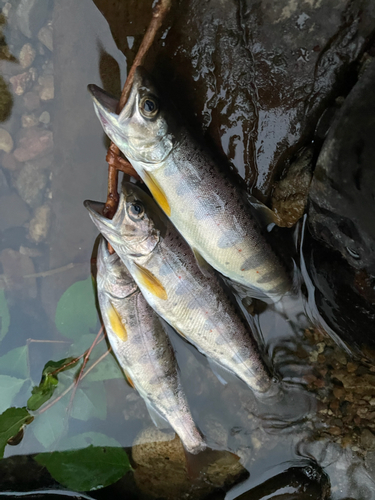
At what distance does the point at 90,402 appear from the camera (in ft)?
9.86

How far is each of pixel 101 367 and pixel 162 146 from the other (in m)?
2.07

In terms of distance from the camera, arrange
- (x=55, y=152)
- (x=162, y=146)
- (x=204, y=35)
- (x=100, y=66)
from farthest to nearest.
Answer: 1. (x=55, y=152)
2. (x=100, y=66)
3. (x=204, y=35)
4. (x=162, y=146)

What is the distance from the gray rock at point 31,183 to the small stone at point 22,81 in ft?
2.26

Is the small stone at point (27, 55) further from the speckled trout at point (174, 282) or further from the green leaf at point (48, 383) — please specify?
the green leaf at point (48, 383)

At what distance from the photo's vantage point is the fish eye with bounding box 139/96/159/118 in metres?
2.21

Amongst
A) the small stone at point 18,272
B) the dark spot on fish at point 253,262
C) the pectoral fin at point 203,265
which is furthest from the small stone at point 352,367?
the small stone at point 18,272

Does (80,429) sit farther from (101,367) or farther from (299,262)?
(299,262)

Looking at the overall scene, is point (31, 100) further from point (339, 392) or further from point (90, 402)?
point (339, 392)

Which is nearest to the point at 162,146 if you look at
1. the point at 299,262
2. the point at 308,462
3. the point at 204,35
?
the point at 204,35

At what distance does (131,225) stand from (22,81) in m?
1.83

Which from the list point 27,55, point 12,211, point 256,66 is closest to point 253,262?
point 256,66

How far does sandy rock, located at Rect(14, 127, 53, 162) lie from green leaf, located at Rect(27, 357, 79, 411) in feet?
6.43

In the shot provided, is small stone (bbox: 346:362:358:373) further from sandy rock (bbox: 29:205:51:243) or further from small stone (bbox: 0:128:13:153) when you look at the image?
small stone (bbox: 0:128:13:153)

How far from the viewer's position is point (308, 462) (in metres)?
3.02
